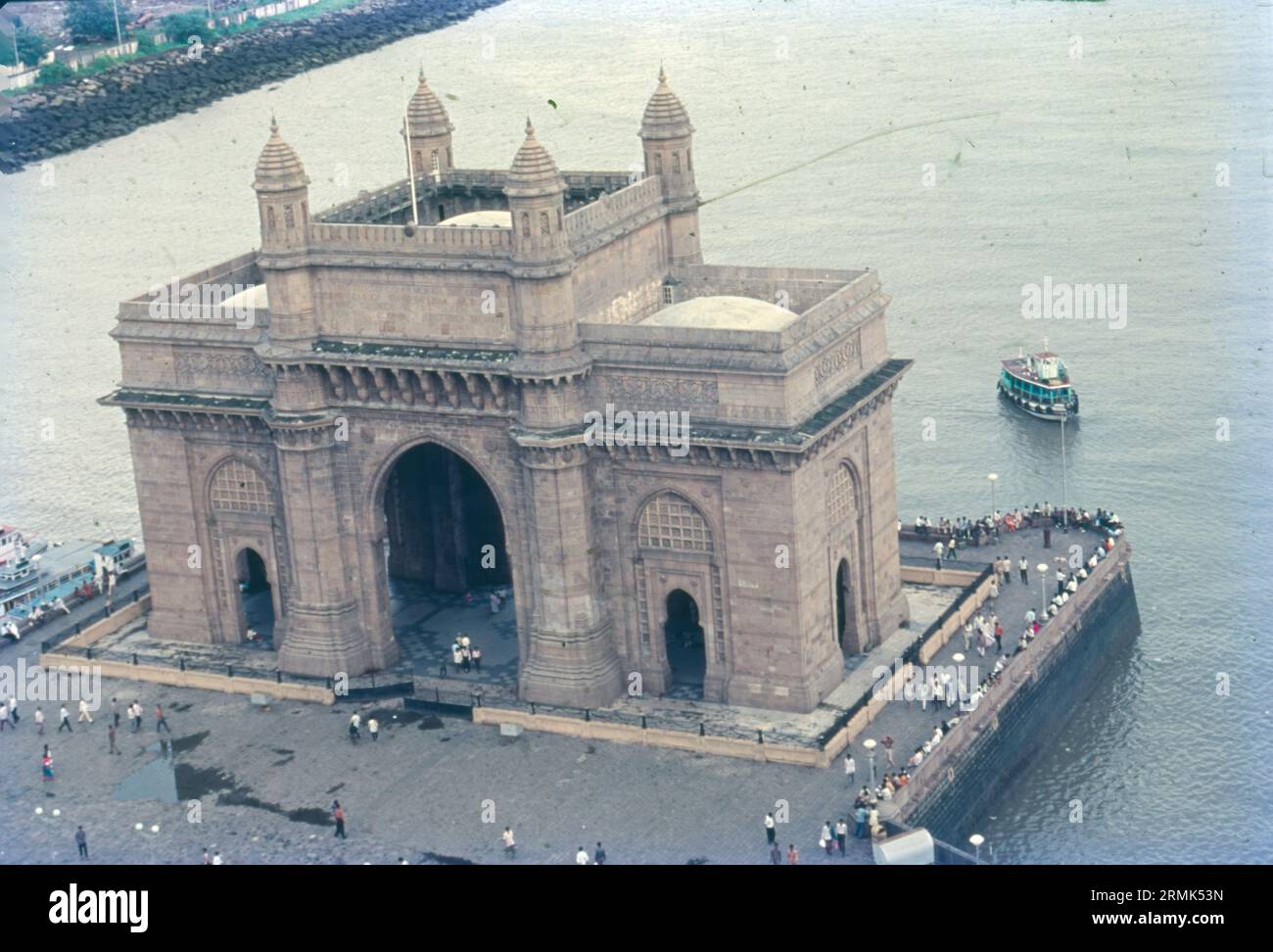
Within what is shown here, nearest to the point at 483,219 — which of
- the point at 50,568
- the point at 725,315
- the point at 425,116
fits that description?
the point at 425,116

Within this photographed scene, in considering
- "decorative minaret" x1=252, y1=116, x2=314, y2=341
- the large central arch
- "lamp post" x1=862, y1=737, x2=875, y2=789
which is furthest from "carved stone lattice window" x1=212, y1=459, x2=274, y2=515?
"lamp post" x1=862, y1=737, x2=875, y2=789

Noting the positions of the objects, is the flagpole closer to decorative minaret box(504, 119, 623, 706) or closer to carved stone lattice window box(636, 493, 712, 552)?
decorative minaret box(504, 119, 623, 706)

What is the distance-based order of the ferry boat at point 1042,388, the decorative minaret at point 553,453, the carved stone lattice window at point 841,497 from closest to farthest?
the decorative minaret at point 553,453 < the carved stone lattice window at point 841,497 < the ferry boat at point 1042,388

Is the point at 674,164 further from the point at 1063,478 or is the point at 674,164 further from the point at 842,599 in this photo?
the point at 1063,478

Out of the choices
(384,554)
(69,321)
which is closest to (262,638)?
(384,554)

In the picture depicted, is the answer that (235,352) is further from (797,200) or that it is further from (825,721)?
(797,200)

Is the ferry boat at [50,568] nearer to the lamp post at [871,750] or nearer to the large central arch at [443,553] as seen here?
the large central arch at [443,553]

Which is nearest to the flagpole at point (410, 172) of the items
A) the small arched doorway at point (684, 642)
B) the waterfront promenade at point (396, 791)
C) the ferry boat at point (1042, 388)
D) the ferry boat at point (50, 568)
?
the small arched doorway at point (684, 642)
